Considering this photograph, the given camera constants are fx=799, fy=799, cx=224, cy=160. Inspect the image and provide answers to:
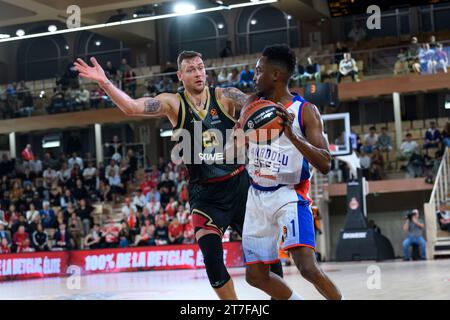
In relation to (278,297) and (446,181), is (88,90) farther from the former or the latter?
(278,297)

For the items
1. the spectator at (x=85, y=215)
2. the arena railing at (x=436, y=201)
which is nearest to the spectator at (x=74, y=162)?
the spectator at (x=85, y=215)

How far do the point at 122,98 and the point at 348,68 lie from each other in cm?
1914

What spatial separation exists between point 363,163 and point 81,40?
51.1ft

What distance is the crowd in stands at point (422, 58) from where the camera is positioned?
2350 centimetres

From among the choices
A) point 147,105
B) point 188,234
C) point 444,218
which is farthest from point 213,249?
point 444,218

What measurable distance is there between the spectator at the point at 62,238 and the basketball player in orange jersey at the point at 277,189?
1677 cm

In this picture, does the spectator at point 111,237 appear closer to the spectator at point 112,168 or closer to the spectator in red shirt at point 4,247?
the spectator in red shirt at point 4,247

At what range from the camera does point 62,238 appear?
22188mm

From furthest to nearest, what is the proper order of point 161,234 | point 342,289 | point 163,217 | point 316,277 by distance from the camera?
point 163,217, point 161,234, point 342,289, point 316,277

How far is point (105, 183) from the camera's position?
88.5 feet

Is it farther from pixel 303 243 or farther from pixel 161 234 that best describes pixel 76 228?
pixel 303 243

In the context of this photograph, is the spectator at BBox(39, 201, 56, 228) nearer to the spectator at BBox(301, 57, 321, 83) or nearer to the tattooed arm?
the spectator at BBox(301, 57, 321, 83)

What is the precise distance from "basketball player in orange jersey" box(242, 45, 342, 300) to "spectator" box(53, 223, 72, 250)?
1677cm

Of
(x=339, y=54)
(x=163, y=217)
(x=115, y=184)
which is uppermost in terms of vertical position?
(x=339, y=54)
